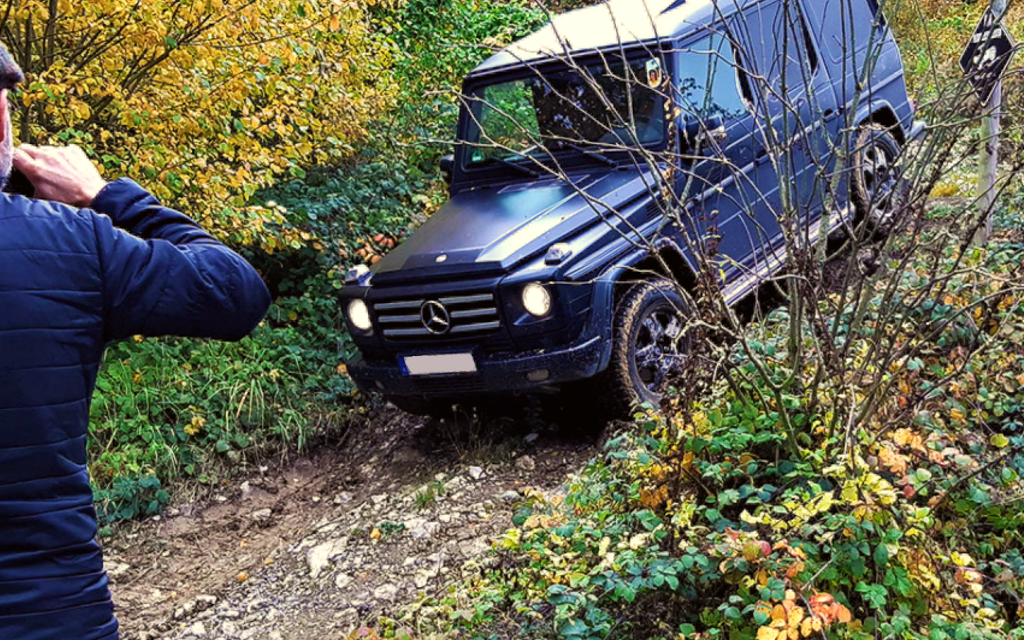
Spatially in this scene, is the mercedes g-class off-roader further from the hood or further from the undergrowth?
the undergrowth

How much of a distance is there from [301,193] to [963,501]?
6.17 metres

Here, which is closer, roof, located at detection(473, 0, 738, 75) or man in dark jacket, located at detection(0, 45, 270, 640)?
man in dark jacket, located at detection(0, 45, 270, 640)

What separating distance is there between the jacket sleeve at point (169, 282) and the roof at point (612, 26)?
3818 millimetres

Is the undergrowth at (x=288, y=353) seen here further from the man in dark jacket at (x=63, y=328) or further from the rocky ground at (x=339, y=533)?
the man in dark jacket at (x=63, y=328)

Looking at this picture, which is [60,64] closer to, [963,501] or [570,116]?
[570,116]

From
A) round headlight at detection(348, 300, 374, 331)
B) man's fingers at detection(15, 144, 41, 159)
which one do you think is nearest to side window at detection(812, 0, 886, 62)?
round headlight at detection(348, 300, 374, 331)

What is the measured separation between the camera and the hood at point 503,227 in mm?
4758

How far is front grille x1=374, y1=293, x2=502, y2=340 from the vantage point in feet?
15.6

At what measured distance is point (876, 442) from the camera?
3.15m

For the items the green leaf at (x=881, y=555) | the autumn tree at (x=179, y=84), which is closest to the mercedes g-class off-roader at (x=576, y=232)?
the autumn tree at (x=179, y=84)

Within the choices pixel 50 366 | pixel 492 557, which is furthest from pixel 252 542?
pixel 50 366

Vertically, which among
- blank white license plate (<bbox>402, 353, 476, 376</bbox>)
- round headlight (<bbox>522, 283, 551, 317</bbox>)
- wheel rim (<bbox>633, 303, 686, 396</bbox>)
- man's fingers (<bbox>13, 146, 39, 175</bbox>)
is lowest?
wheel rim (<bbox>633, 303, 686, 396</bbox>)

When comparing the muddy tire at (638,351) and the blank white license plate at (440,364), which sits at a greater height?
the blank white license plate at (440,364)

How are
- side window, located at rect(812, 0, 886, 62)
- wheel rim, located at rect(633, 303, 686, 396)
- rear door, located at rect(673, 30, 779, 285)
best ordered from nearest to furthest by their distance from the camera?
1. wheel rim, located at rect(633, 303, 686, 396)
2. rear door, located at rect(673, 30, 779, 285)
3. side window, located at rect(812, 0, 886, 62)
